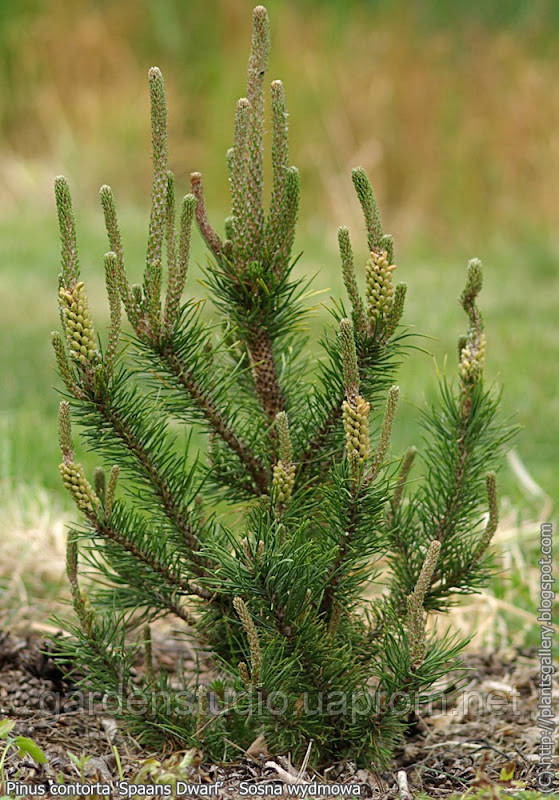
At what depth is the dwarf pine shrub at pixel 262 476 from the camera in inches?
87.0

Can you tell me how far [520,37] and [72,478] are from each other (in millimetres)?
8757

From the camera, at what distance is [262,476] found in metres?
2.53

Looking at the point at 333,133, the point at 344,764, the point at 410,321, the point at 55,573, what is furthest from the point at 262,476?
the point at 333,133

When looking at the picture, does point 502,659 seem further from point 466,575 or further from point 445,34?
point 445,34

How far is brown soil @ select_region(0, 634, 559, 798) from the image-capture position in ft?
7.88

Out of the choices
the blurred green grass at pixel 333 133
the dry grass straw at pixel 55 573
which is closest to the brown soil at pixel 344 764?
the dry grass straw at pixel 55 573

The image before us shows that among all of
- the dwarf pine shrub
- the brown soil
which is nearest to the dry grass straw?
the brown soil

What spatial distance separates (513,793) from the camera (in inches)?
85.8

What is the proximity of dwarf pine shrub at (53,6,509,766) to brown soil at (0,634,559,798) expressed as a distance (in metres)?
0.06

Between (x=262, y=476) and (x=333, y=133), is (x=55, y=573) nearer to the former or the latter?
(x=262, y=476)

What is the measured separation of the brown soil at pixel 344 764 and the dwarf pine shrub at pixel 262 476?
0.06 metres

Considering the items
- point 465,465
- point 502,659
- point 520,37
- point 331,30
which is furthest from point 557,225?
point 465,465

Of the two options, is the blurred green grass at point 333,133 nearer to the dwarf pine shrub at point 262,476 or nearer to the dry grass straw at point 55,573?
the dry grass straw at point 55,573

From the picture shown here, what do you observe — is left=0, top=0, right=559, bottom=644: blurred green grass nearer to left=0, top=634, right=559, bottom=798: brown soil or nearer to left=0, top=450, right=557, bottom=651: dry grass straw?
left=0, top=450, right=557, bottom=651: dry grass straw
